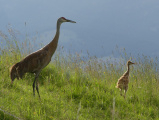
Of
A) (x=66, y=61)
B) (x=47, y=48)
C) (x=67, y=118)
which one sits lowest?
(x=67, y=118)

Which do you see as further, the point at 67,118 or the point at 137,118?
the point at 137,118

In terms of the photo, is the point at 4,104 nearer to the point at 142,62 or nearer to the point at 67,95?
the point at 67,95

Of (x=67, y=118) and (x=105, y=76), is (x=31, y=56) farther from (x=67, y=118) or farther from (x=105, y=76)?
(x=105, y=76)

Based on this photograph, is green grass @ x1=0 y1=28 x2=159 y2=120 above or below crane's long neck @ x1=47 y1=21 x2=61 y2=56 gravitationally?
below

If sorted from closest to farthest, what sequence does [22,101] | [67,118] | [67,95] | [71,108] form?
[67,118], [22,101], [71,108], [67,95]

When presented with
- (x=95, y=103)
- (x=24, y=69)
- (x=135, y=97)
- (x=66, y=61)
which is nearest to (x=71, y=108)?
(x=95, y=103)

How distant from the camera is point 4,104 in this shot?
4027mm

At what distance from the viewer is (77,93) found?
5754 millimetres

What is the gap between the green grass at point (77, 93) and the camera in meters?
4.25

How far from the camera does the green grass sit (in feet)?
13.9

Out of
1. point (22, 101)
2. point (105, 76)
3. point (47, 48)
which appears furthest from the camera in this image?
point (105, 76)

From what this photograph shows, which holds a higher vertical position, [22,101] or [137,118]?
[22,101]

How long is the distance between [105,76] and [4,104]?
413 cm

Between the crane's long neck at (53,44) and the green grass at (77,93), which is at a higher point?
the crane's long neck at (53,44)
